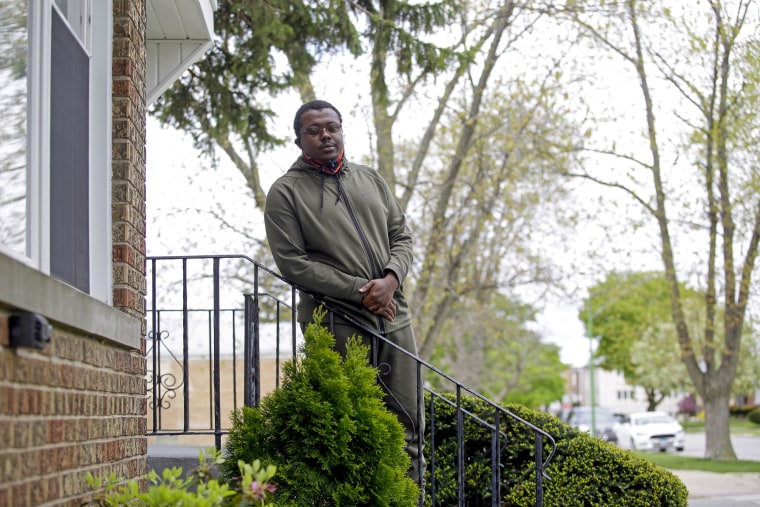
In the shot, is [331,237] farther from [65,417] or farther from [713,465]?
[713,465]

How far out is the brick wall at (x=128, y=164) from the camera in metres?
4.30

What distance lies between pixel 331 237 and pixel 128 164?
1.00 m

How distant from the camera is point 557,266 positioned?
62.4ft

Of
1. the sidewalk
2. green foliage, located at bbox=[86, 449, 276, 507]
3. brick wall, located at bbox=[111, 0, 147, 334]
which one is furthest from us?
the sidewalk

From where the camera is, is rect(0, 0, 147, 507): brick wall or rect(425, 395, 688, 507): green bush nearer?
rect(0, 0, 147, 507): brick wall

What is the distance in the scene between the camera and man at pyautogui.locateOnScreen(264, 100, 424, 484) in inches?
180

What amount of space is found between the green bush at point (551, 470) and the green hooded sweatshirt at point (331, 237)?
195 centimetres

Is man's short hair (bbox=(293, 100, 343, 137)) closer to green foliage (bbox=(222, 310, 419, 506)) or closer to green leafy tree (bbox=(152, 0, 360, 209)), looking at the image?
green foliage (bbox=(222, 310, 419, 506))

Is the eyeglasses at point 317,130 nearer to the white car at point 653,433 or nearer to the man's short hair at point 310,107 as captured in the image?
the man's short hair at point 310,107

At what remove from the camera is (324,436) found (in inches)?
154

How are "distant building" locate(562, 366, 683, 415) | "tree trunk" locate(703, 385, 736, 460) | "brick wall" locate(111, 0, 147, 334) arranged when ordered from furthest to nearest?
1. "distant building" locate(562, 366, 683, 415)
2. "tree trunk" locate(703, 385, 736, 460)
3. "brick wall" locate(111, 0, 147, 334)

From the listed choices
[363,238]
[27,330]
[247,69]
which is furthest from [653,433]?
[27,330]

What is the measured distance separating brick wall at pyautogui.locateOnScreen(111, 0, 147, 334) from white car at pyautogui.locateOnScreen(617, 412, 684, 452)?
2715 centimetres

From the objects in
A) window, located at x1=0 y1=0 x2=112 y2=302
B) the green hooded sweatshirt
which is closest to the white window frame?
window, located at x1=0 y1=0 x2=112 y2=302
